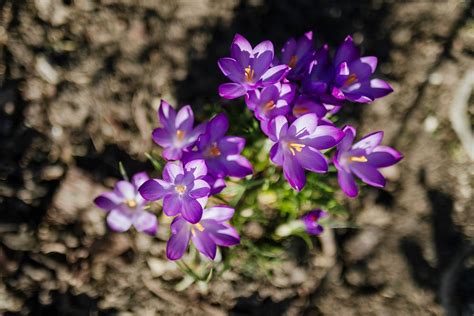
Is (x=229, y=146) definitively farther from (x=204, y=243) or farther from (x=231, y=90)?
(x=204, y=243)

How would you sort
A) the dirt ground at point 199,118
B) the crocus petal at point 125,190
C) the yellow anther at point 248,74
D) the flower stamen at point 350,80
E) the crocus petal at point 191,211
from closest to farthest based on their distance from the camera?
the crocus petal at point 191,211
the yellow anther at point 248,74
the flower stamen at point 350,80
the crocus petal at point 125,190
the dirt ground at point 199,118

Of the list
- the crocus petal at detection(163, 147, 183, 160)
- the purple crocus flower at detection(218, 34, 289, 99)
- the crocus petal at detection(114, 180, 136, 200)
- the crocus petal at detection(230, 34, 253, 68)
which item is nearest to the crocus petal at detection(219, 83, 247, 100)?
the purple crocus flower at detection(218, 34, 289, 99)

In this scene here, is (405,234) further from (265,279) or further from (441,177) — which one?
(265,279)

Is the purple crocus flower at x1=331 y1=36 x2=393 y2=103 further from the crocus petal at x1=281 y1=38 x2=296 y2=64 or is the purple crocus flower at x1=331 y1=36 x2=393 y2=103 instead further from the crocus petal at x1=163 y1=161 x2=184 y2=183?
the crocus petal at x1=163 y1=161 x2=184 y2=183

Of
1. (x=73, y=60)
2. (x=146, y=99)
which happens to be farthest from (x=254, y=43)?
(x=73, y=60)

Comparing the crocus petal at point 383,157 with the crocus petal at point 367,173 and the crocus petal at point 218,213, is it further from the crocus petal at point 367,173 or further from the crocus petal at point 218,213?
the crocus petal at point 218,213

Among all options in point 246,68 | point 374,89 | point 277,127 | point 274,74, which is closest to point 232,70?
point 246,68

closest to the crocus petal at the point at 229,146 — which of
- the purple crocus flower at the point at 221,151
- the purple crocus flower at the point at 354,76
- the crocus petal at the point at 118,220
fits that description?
the purple crocus flower at the point at 221,151
